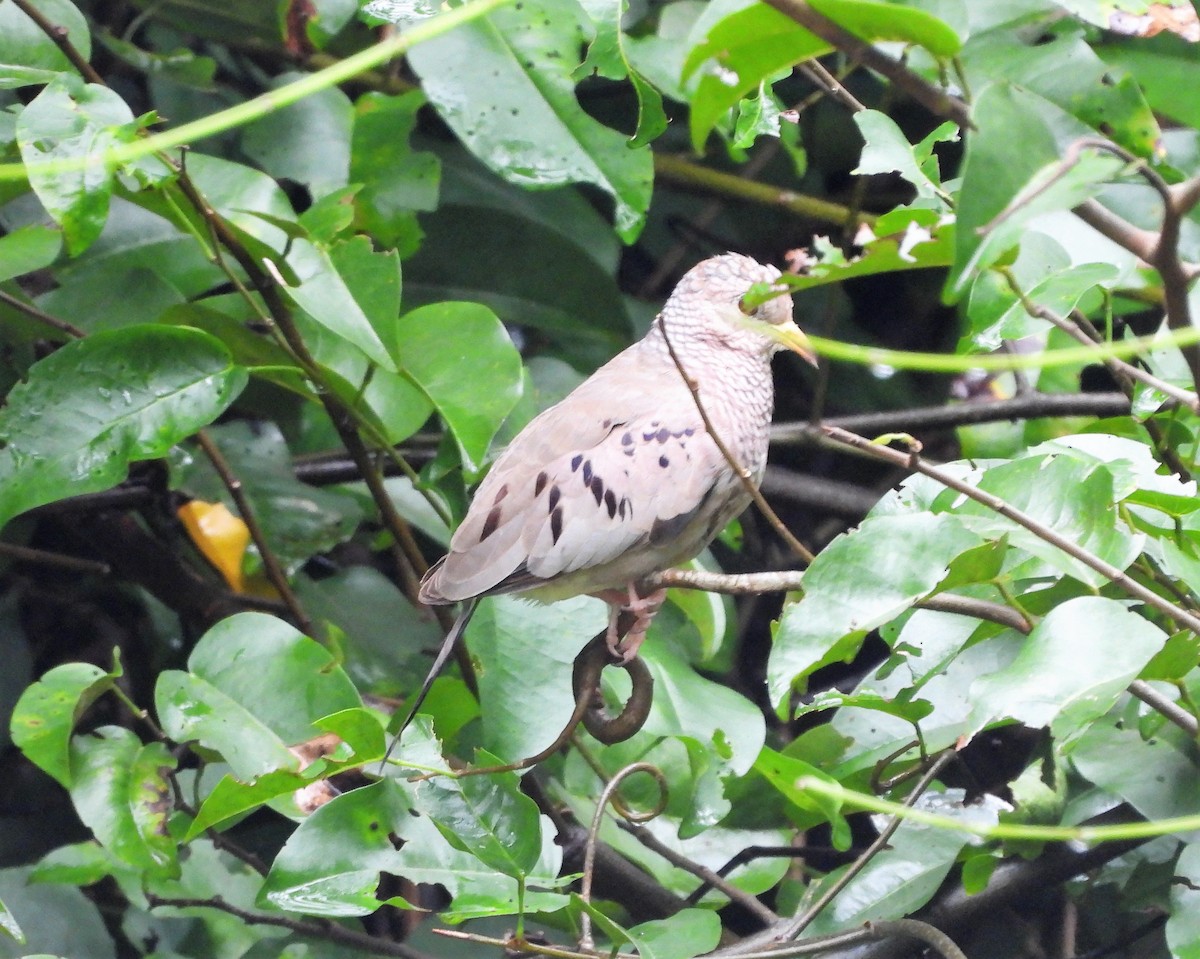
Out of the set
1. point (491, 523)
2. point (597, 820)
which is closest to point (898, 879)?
point (597, 820)

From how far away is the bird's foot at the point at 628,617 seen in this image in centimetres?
171

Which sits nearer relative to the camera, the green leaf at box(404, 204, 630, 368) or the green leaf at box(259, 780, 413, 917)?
the green leaf at box(259, 780, 413, 917)

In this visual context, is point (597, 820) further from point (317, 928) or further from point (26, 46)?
point (26, 46)

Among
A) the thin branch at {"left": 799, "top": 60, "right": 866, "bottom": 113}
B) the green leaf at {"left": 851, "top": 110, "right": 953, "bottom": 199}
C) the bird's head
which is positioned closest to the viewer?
the green leaf at {"left": 851, "top": 110, "right": 953, "bottom": 199}

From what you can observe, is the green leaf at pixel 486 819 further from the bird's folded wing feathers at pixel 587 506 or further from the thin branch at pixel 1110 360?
the thin branch at pixel 1110 360

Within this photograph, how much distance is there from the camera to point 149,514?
2246mm

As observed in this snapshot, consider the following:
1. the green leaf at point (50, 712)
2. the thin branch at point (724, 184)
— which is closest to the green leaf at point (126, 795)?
the green leaf at point (50, 712)

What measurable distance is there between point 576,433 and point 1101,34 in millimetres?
1212

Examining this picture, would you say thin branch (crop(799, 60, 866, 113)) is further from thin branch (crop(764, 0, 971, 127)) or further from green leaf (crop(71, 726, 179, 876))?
green leaf (crop(71, 726, 179, 876))

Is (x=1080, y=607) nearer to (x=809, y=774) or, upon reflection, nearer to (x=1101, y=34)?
(x=809, y=774)

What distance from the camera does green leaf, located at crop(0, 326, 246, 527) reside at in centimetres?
171

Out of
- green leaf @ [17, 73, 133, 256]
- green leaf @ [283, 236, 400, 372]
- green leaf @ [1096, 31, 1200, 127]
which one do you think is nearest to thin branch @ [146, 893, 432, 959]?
green leaf @ [283, 236, 400, 372]

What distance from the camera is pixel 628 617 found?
1786mm

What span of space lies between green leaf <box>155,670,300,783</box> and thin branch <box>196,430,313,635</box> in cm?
39
